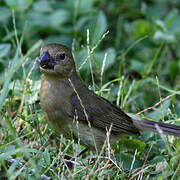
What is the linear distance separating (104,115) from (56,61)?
0.78 metres

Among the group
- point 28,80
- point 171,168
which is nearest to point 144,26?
point 28,80

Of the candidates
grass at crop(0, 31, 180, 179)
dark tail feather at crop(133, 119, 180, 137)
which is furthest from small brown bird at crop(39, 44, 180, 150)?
grass at crop(0, 31, 180, 179)

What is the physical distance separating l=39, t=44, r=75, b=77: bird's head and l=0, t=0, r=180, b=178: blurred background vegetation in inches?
8.7

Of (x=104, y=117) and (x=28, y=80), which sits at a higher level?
(x=28, y=80)

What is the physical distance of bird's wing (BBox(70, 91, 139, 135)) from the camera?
4441mm

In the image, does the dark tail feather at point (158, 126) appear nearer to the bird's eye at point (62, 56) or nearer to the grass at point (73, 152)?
the grass at point (73, 152)

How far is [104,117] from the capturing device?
4.50 metres

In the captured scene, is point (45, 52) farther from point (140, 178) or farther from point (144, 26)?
point (144, 26)

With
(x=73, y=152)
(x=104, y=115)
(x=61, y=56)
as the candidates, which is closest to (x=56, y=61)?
(x=61, y=56)

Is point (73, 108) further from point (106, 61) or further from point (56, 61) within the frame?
point (106, 61)

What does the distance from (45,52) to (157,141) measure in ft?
4.93

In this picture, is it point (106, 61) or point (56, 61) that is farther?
point (106, 61)

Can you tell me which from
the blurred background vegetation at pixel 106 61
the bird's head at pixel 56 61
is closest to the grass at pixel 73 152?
the blurred background vegetation at pixel 106 61

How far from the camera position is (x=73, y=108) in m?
4.28
